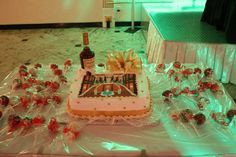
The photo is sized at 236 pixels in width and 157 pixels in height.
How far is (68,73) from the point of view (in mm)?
1349

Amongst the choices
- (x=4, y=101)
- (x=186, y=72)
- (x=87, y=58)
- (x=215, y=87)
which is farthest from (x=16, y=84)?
(x=215, y=87)

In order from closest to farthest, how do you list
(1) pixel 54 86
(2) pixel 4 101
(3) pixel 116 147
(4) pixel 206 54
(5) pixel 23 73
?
(3) pixel 116 147
(2) pixel 4 101
(1) pixel 54 86
(5) pixel 23 73
(4) pixel 206 54

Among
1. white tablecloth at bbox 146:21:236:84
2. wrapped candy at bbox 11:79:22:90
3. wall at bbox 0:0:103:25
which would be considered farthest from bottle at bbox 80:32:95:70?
wall at bbox 0:0:103:25

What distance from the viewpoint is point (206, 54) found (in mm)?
2148

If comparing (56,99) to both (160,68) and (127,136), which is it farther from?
(160,68)

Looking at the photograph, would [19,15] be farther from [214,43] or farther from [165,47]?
[214,43]

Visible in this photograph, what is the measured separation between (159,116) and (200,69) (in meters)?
0.48

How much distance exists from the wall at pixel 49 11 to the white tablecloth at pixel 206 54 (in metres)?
2.04

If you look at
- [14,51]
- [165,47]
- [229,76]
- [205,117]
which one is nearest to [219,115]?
[205,117]

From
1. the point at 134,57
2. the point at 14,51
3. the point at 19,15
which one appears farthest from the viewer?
the point at 19,15

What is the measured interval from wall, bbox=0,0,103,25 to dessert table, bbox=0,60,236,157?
3.14 metres

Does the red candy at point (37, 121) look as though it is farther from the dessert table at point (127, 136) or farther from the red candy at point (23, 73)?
the red candy at point (23, 73)

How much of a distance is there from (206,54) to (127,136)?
1512 mm

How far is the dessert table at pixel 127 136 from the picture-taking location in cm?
84
